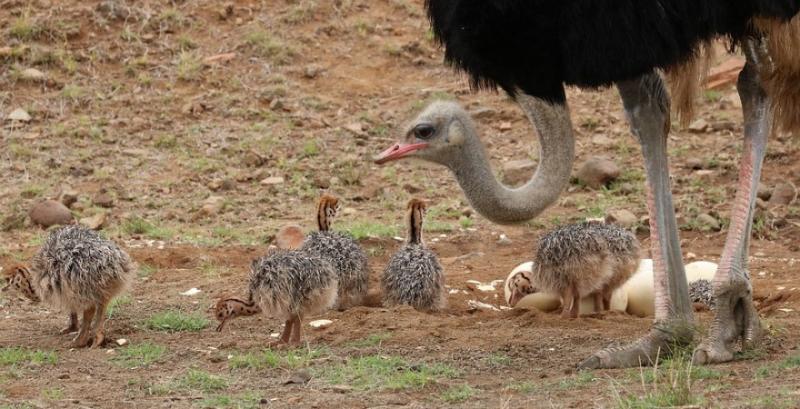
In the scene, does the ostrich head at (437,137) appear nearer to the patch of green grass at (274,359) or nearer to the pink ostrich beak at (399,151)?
the pink ostrich beak at (399,151)

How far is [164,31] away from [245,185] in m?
2.95

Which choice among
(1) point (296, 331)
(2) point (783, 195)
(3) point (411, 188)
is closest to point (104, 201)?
(3) point (411, 188)

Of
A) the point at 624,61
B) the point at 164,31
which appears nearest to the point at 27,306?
the point at 624,61

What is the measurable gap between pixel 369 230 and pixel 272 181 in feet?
5.82

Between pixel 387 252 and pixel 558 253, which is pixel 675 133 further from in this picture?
pixel 558 253

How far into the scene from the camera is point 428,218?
10.3 metres

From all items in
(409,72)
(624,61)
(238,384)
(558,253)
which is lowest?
(238,384)

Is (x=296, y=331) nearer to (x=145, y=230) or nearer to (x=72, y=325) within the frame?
(x=72, y=325)

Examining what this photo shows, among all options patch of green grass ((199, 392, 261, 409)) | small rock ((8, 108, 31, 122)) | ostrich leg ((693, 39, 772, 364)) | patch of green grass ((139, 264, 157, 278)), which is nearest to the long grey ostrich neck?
ostrich leg ((693, 39, 772, 364))

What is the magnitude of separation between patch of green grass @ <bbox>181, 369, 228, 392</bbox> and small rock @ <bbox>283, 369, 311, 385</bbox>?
10.1 inches

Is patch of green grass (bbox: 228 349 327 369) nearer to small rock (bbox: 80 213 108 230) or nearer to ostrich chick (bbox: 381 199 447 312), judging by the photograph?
ostrich chick (bbox: 381 199 447 312)

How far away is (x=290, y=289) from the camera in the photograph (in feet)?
21.1

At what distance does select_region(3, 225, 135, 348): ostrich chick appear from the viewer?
6.62m

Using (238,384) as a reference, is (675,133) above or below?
above
